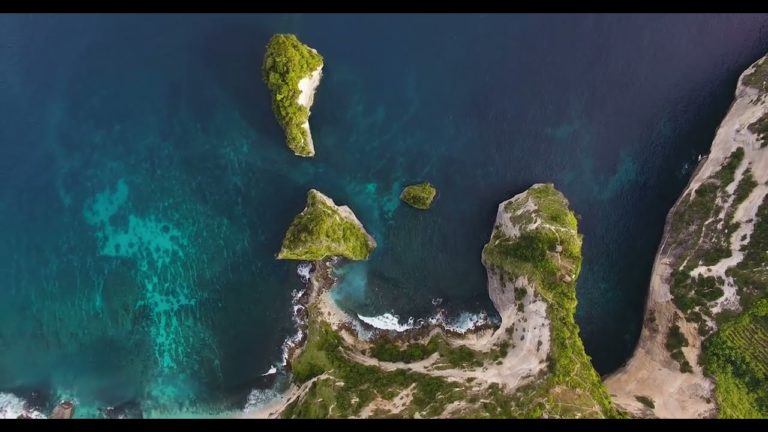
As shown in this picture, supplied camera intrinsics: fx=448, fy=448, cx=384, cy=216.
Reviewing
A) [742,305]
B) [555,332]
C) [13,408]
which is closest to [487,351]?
[555,332]

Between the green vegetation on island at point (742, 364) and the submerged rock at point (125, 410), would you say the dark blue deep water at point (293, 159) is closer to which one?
the submerged rock at point (125, 410)

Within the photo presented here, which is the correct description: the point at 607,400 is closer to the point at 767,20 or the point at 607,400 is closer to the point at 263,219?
the point at 263,219

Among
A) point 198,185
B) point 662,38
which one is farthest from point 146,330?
point 662,38

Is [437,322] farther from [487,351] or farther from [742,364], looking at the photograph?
[742,364]

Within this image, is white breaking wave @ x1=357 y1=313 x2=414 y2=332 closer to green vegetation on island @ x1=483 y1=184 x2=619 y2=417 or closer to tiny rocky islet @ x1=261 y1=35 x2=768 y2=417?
tiny rocky islet @ x1=261 y1=35 x2=768 y2=417

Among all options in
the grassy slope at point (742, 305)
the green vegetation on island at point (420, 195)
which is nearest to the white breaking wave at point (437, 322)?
the green vegetation on island at point (420, 195)

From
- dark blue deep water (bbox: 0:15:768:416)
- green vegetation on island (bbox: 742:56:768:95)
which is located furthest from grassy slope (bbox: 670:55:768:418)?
dark blue deep water (bbox: 0:15:768:416)
